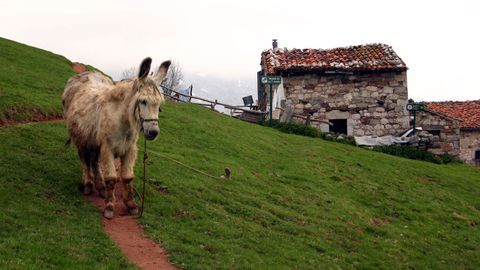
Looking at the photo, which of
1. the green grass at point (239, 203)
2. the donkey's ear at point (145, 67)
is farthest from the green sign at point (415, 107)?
the donkey's ear at point (145, 67)

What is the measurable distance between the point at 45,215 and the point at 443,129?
2824 cm

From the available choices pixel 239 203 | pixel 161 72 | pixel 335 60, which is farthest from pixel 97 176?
pixel 335 60

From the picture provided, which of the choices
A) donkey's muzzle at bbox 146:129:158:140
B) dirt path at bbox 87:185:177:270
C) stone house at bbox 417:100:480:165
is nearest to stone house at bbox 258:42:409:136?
stone house at bbox 417:100:480:165

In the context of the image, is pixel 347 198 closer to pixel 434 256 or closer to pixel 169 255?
pixel 434 256

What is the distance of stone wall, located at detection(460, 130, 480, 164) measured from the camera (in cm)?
4466

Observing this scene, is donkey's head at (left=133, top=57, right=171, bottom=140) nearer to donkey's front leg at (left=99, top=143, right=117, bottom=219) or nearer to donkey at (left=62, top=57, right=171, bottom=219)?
donkey at (left=62, top=57, right=171, bottom=219)

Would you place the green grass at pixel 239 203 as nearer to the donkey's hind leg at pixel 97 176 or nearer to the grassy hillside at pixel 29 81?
the grassy hillside at pixel 29 81

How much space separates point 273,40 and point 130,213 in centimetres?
3156

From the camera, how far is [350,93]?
31.2 metres

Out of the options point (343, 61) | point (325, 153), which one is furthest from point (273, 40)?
point (325, 153)

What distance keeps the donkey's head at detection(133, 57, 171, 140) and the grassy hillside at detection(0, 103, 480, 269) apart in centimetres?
225

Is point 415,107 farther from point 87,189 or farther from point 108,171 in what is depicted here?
point 108,171

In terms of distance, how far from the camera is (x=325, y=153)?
77.3ft

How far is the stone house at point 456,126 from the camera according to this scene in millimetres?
31469
